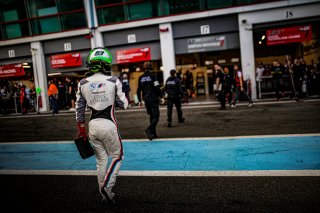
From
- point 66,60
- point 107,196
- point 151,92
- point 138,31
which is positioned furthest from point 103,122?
point 66,60

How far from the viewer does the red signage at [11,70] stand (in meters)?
21.4

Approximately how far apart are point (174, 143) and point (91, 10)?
15.5 metres

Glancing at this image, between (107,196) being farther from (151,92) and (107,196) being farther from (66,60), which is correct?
(66,60)

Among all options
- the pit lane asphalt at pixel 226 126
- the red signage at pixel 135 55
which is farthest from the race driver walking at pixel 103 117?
the red signage at pixel 135 55

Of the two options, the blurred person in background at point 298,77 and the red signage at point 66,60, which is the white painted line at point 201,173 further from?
the red signage at point 66,60

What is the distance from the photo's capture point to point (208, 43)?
58.3 feet

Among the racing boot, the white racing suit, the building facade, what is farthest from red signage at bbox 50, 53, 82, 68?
the racing boot

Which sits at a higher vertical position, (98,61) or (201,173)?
(98,61)

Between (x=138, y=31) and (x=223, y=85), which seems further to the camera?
(x=138, y=31)

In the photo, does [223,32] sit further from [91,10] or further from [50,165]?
[50,165]

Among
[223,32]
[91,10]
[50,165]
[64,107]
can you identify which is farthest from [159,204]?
[91,10]

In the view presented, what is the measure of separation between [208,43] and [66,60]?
34.4 ft

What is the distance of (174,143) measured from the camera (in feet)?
22.9

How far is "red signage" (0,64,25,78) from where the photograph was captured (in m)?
21.4
